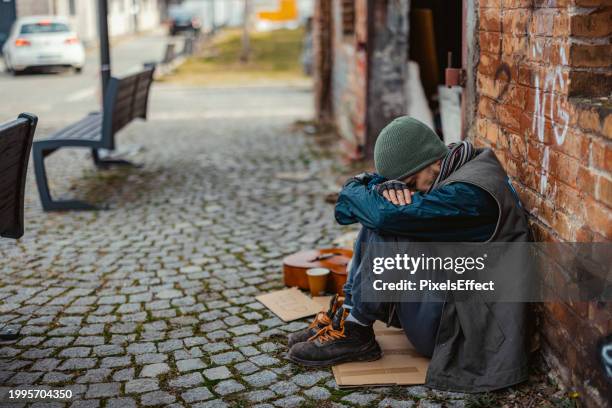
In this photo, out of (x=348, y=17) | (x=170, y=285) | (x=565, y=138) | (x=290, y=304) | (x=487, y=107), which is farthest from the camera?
(x=348, y=17)

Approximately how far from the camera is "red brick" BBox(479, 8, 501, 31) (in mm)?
3984

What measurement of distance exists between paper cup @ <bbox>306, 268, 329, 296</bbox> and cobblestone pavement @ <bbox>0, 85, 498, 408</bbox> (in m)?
0.33

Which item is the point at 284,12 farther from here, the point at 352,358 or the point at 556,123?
the point at 556,123

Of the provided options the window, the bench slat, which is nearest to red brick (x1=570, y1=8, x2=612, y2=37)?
the bench slat

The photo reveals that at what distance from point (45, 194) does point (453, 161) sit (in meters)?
4.29

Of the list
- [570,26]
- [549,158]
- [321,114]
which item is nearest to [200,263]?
[549,158]

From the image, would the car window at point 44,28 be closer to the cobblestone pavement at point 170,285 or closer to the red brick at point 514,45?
the cobblestone pavement at point 170,285

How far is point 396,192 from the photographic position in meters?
3.37

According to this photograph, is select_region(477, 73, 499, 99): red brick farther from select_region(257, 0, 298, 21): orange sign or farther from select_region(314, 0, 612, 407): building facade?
select_region(257, 0, 298, 21): orange sign

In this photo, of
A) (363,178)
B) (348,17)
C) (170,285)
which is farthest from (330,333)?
(348,17)

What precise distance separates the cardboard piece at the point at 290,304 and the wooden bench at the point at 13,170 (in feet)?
4.62

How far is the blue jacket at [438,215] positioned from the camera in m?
3.26

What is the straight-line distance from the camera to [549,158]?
10.9ft

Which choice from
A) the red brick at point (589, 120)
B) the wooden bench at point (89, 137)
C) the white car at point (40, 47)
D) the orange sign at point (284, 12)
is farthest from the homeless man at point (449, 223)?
the orange sign at point (284, 12)
